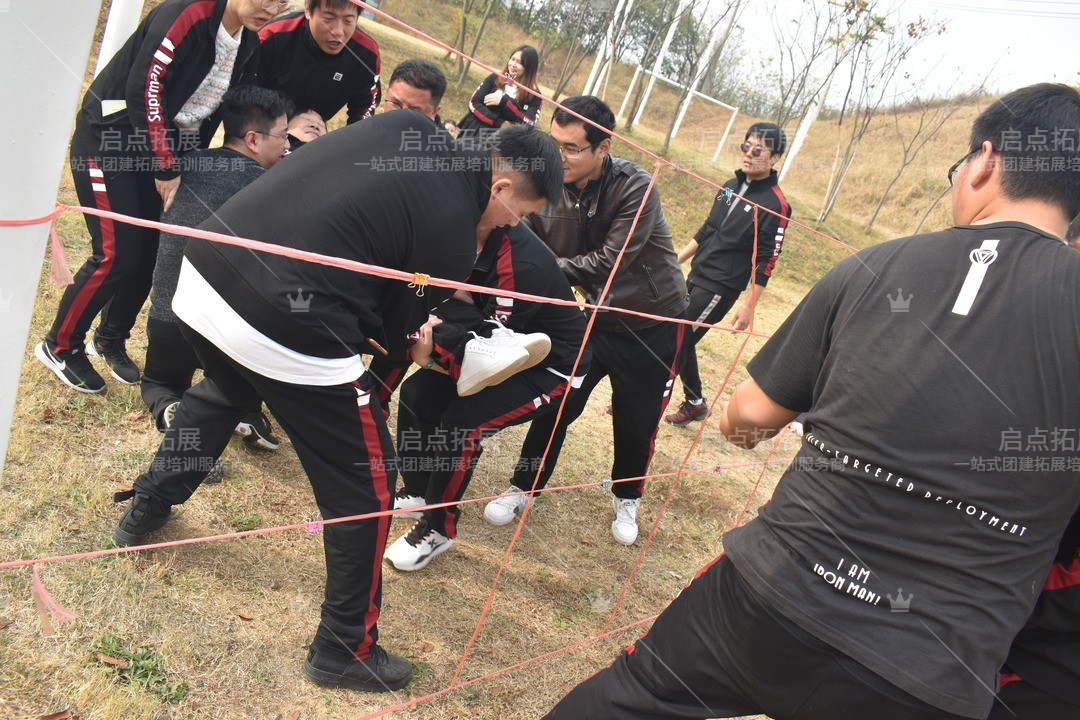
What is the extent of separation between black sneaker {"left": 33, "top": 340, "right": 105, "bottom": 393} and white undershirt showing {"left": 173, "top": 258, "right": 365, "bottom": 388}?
1.55m

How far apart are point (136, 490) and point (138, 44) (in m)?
1.54

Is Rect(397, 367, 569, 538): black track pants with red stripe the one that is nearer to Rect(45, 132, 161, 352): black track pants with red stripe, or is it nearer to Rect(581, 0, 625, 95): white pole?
Rect(45, 132, 161, 352): black track pants with red stripe

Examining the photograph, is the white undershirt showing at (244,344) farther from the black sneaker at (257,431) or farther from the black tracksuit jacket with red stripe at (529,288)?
the black sneaker at (257,431)

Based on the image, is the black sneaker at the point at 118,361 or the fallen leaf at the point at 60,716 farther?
the black sneaker at the point at 118,361

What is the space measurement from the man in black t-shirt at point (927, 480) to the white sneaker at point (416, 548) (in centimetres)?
141

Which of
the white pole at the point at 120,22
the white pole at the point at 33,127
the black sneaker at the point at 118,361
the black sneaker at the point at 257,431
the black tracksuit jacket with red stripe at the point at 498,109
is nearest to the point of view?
the white pole at the point at 33,127

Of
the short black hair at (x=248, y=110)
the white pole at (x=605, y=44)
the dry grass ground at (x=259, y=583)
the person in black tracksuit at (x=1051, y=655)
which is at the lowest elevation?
the dry grass ground at (x=259, y=583)

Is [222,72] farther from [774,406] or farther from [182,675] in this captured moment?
[774,406]

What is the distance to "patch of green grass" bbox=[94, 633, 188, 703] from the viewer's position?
1980 mm

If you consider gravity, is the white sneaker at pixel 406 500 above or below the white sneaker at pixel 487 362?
below

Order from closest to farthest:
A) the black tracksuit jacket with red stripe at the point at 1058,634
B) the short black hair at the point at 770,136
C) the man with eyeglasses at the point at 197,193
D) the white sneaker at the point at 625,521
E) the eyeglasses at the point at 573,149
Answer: the black tracksuit jacket with red stripe at the point at 1058,634, the man with eyeglasses at the point at 197,193, the eyeglasses at the point at 573,149, the white sneaker at the point at 625,521, the short black hair at the point at 770,136

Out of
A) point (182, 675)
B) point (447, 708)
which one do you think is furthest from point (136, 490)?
point (447, 708)

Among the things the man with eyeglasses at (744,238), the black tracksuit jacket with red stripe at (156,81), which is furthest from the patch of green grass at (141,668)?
the man with eyeglasses at (744,238)

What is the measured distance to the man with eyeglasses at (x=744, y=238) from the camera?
4.28 meters
